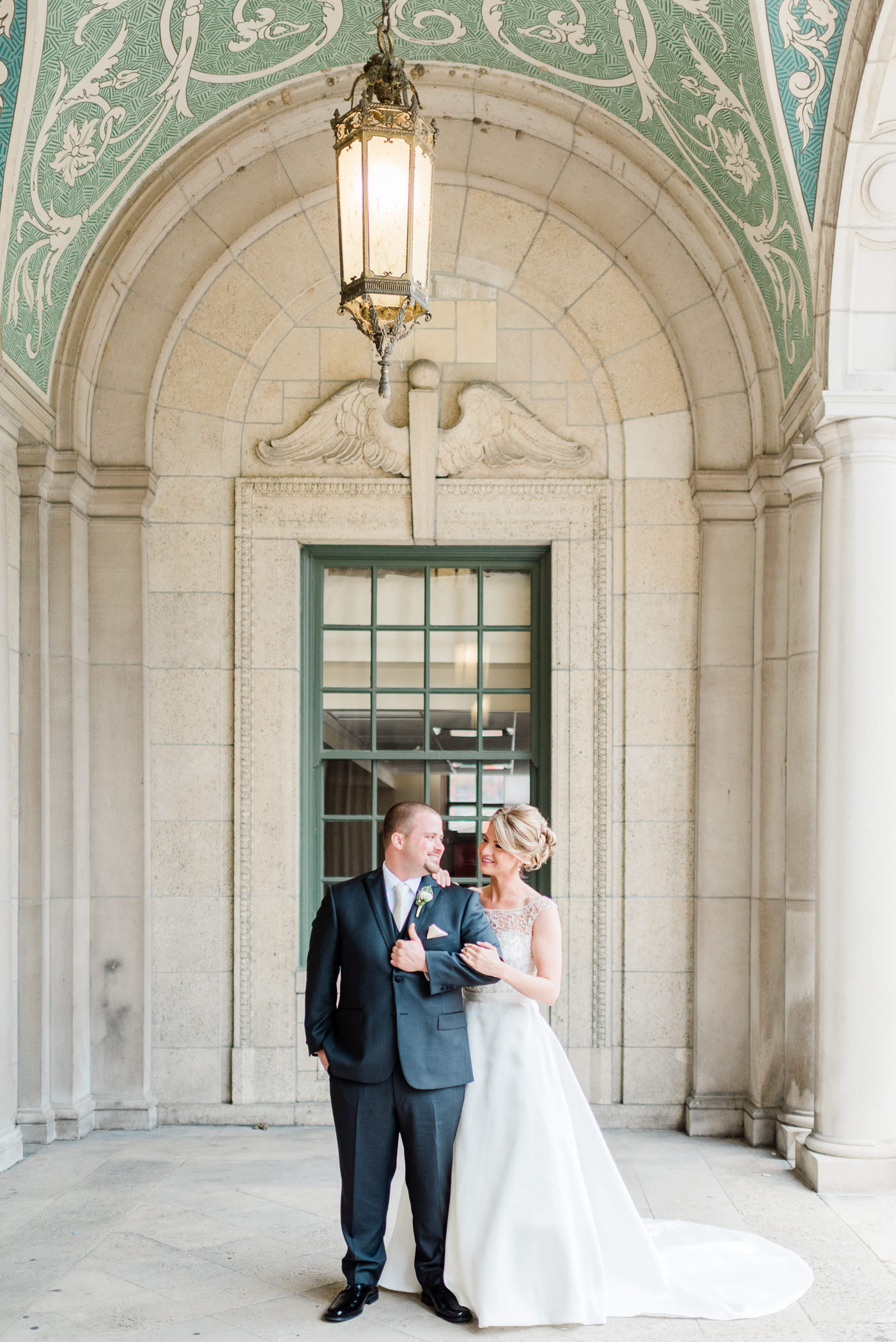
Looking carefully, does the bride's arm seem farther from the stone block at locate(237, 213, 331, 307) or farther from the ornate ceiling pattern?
the stone block at locate(237, 213, 331, 307)

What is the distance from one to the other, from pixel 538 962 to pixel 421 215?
3.04 metres

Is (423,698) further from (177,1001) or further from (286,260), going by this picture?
(286,260)

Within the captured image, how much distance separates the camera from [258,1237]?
6070 millimetres

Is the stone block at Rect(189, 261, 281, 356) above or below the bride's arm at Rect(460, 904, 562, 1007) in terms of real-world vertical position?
above

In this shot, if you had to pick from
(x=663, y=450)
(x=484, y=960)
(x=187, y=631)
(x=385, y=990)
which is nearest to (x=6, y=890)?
(x=187, y=631)

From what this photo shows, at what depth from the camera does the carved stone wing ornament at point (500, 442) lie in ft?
28.1

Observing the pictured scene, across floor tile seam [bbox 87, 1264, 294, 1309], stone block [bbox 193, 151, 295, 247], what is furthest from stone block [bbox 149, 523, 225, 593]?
floor tile seam [bbox 87, 1264, 294, 1309]

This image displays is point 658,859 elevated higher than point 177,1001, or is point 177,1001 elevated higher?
point 658,859

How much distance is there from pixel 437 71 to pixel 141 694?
433 centimetres

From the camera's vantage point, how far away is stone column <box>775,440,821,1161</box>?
785 cm

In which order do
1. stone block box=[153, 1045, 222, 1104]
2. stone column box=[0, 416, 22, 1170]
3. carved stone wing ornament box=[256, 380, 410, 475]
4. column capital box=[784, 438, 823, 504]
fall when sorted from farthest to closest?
carved stone wing ornament box=[256, 380, 410, 475] → stone block box=[153, 1045, 222, 1104] → column capital box=[784, 438, 823, 504] → stone column box=[0, 416, 22, 1170]

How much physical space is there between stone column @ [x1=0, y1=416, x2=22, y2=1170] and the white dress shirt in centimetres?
325

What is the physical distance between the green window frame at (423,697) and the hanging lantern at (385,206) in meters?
3.43

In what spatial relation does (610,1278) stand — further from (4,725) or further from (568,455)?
(568,455)
